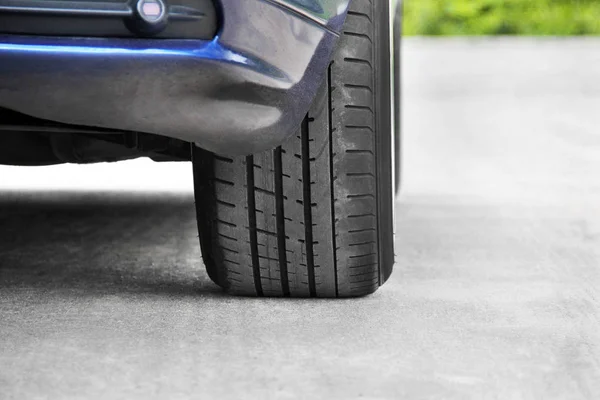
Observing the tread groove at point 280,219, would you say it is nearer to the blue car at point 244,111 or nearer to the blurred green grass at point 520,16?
the blue car at point 244,111

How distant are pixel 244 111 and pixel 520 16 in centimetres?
1519

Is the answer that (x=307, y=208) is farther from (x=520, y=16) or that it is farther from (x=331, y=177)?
(x=520, y=16)

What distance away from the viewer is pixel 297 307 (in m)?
2.68

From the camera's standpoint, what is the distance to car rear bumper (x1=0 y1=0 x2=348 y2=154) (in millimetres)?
2178

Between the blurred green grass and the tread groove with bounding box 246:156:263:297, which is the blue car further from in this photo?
the blurred green grass

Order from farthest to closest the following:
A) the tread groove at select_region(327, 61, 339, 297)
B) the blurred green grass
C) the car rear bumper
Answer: the blurred green grass, the tread groove at select_region(327, 61, 339, 297), the car rear bumper

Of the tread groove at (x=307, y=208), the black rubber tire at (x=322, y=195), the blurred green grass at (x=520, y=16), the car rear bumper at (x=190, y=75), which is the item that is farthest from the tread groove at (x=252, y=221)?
the blurred green grass at (x=520, y=16)

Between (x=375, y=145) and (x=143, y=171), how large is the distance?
3470 mm

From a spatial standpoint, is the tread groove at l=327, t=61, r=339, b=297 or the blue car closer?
the blue car

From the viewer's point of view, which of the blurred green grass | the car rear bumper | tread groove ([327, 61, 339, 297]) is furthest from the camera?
the blurred green grass

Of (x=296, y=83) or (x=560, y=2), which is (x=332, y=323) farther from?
Result: (x=560, y=2)

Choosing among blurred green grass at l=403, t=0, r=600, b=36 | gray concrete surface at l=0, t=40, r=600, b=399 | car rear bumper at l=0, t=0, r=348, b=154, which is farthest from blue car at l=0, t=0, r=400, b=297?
blurred green grass at l=403, t=0, r=600, b=36

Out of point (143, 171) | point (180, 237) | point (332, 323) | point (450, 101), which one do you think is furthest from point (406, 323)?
point (450, 101)

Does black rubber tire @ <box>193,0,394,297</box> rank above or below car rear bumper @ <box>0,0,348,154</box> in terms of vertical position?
below
